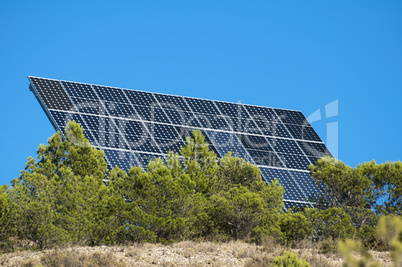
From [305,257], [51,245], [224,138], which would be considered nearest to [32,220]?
[51,245]

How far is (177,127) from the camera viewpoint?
40.1 meters

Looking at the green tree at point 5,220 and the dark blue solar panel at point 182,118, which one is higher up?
the dark blue solar panel at point 182,118

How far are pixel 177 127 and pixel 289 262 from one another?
68.4 ft

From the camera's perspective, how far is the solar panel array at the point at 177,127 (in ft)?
120

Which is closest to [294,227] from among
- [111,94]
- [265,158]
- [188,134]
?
[265,158]

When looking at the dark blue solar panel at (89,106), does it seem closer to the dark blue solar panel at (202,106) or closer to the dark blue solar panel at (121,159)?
the dark blue solar panel at (121,159)

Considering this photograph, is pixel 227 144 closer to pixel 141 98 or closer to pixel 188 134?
A: pixel 188 134

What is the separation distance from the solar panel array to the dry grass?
11.4 m

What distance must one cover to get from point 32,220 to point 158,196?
549 cm

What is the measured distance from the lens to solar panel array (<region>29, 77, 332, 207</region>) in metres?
36.7

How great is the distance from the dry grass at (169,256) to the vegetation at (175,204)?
1.91m

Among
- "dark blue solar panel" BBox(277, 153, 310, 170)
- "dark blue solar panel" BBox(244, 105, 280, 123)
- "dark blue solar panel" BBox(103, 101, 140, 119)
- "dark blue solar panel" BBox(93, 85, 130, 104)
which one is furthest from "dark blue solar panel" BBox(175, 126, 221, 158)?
"dark blue solar panel" BBox(244, 105, 280, 123)

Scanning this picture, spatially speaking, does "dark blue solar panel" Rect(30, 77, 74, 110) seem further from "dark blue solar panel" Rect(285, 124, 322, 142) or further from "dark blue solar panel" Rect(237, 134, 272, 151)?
"dark blue solar panel" Rect(285, 124, 322, 142)

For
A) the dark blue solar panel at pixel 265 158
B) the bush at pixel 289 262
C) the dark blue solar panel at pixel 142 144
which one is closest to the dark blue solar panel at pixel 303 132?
the dark blue solar panel at pixel 265 158
